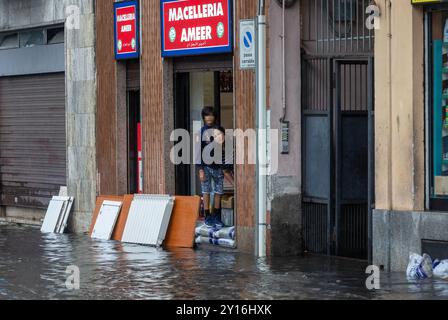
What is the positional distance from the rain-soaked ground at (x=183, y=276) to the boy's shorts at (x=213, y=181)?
101 centimetres

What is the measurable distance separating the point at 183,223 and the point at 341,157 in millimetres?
2877

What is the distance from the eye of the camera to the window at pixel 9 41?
22.5 metres

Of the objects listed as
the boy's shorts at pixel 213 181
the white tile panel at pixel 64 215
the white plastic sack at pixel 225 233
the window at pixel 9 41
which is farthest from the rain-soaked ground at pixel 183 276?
the window at pixel 9 41

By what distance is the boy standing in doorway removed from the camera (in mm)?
17203

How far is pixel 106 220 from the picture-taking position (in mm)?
18672

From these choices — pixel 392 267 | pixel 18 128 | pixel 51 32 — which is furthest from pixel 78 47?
pixel 392 267

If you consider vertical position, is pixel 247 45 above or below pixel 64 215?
above

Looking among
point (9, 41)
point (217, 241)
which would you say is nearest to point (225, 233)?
point (217, 241)

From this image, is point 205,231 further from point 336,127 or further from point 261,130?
point 336,127

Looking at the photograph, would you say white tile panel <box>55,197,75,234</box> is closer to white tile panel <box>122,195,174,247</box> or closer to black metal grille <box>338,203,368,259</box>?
white tile panel <box>122,195,174,247</box>

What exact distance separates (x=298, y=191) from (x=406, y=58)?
317 cm

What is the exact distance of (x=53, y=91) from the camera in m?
21.4

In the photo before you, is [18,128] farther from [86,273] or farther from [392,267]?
[392,267]
